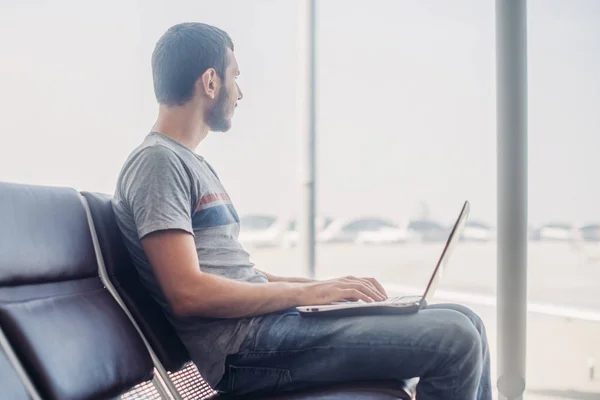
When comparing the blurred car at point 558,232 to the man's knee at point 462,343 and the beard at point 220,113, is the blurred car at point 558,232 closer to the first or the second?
the man's knee at point 462,343

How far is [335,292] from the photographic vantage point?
4.35 feet

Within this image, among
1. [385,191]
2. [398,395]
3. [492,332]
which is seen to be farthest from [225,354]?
[385,191]

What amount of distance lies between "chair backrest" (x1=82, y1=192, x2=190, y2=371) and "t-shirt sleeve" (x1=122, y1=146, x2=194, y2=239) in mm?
78

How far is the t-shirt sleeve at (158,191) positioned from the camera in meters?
1.22

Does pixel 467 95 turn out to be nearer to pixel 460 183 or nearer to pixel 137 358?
pixel 460 183

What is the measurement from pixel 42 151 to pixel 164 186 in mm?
1794

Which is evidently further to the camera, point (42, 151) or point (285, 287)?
A: point (42, 151)

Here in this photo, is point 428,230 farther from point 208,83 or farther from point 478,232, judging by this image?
point 208,83

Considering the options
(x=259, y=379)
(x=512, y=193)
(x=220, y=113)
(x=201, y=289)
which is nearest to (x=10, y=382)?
(x=201, y=289)

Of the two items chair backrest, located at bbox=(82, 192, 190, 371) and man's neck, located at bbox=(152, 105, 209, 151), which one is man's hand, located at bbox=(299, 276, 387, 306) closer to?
chair backrest, located at bbox=(82, 192, 190, 371)

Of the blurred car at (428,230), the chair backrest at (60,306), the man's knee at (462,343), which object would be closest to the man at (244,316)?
the man's knee at (462,343)

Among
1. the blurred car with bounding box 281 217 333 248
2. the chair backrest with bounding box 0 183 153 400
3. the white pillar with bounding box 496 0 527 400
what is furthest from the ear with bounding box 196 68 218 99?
the blurred car with bounding box 281 217 333 248

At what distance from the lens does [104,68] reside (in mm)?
2818

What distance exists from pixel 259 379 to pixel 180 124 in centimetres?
64
